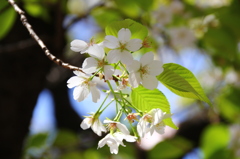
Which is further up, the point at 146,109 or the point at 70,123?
the point at 146,109

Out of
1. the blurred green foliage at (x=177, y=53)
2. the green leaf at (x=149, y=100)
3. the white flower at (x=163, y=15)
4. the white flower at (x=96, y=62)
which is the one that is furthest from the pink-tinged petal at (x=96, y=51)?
the white flower at (x=163, y=15)

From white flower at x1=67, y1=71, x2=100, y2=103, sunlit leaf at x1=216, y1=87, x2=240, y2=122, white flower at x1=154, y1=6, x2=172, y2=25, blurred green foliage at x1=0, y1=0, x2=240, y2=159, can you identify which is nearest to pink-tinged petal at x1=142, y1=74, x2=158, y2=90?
white flower at x1=67, y1=71, x2=100, y2=103

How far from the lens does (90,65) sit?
0.55 m

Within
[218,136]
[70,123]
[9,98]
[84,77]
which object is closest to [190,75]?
[84,77]

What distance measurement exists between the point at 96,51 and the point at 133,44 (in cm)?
7

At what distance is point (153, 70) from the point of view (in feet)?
1.79

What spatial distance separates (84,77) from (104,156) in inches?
54.1

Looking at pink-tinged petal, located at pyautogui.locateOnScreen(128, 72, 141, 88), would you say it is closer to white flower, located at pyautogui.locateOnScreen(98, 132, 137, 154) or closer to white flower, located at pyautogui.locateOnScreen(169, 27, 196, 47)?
white flower, located at pyautogui.locateOnScreen(98, 132, 137, 154)

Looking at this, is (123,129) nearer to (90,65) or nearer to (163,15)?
(90,65)

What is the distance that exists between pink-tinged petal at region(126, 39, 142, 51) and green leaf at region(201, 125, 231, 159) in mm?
1172

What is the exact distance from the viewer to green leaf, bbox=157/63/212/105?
1.81ft

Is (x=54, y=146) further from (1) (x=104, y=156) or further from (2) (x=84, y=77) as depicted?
(2) (x=84, y=77)

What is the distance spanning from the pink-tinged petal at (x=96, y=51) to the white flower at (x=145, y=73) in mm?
57

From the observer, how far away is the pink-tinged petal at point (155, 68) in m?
0.54
